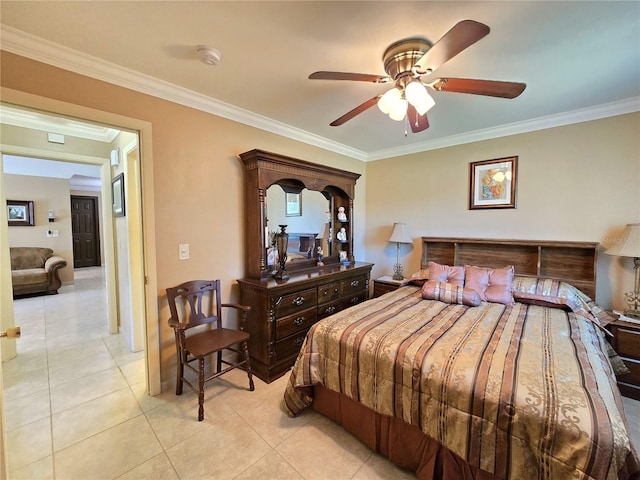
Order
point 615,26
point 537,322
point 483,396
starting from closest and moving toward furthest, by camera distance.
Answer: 1. point 483,396
2. point 615,26
3. point 537,322

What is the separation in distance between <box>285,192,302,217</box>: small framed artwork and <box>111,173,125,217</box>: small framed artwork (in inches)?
70.9

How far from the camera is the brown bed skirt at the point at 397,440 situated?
1.38 meters

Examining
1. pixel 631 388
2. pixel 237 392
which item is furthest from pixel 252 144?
pixel 631 388

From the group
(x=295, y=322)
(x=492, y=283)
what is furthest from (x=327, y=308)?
(x=492, y=283)

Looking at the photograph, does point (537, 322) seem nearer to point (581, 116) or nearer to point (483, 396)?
point (483, 396)

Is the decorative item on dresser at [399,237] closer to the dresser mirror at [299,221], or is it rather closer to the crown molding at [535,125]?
the dresser mirror at [299,221]

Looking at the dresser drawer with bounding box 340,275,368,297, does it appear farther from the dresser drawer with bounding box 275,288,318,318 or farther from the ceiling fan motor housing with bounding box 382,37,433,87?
the ceiling fan motor housing with bounding box 382,37,433,87

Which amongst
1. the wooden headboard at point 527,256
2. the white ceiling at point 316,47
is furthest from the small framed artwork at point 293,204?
the wooden headboard at point 527,256

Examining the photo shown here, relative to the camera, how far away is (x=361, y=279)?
353 centimetres

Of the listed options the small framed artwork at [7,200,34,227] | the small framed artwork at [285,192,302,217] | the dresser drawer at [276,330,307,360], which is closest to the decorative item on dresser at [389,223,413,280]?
the small framed artwork at [285,192,302,217]

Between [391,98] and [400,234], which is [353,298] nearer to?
[400,234]

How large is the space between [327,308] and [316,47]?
2.38 meters

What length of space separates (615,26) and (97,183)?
397 inches

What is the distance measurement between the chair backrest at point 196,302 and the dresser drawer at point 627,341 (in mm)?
3465
